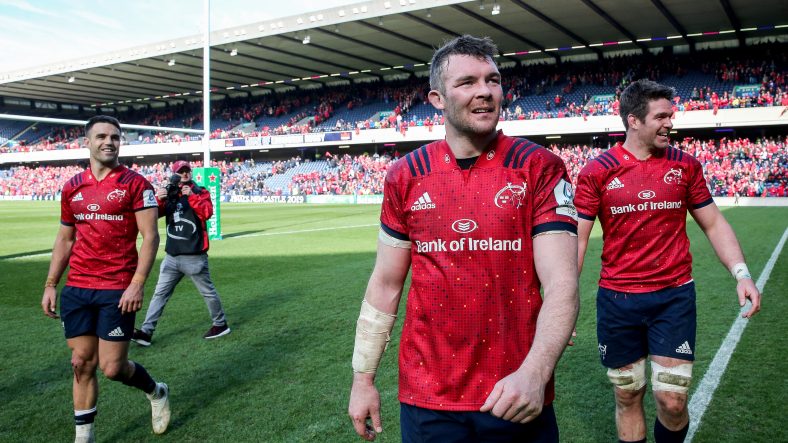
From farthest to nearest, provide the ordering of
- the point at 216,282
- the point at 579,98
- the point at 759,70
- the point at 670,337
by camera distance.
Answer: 1. the point at 579,98
2. the point at 759,70
3. the point at 216,282
4. the point at 670,337

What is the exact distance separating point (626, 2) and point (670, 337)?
30.6m

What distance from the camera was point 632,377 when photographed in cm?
340

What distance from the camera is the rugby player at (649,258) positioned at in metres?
3.29

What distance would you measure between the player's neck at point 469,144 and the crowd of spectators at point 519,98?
37.2 meters

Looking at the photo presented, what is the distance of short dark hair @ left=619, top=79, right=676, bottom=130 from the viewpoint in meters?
3.54

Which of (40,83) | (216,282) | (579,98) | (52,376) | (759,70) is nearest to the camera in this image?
(52,376)

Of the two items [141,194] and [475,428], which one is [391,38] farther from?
[475,428]

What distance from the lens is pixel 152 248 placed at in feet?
13.9

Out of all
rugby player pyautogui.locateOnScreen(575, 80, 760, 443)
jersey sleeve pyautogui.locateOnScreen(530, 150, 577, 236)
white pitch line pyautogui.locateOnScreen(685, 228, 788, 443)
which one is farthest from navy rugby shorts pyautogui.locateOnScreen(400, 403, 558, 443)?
white pitch line pyautogui.locateOnScreen(685, 228, 788, 443)

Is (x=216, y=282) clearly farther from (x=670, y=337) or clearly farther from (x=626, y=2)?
(x=626, y=2)

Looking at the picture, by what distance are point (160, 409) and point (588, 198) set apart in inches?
127

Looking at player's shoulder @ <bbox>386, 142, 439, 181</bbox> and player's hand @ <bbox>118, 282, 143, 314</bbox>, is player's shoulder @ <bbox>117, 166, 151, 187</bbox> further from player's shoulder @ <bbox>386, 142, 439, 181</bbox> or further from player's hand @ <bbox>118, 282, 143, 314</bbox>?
player's shoulder @ <bbox>386, 142, 439, 181</bbox>

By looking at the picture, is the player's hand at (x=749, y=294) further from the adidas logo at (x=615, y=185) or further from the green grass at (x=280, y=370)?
the green grass at (x=280, y=370)

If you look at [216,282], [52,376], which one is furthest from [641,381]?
[216,282]
